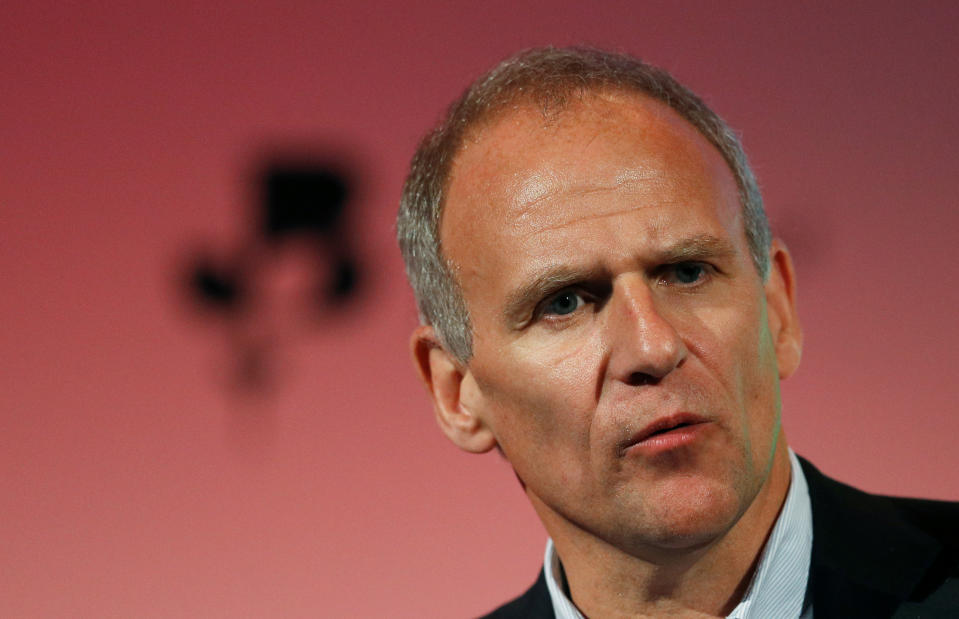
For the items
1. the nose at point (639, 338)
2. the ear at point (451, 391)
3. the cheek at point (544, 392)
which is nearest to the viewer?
the nose at point (639, 338)

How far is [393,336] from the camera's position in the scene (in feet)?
9.46

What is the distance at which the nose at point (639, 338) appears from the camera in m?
1.51

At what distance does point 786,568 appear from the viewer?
1.70m

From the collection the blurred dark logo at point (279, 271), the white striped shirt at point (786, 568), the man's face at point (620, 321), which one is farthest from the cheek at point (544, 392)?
the blurred dark logo at point (279, 271)

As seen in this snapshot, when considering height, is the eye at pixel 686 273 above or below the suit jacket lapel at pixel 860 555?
above

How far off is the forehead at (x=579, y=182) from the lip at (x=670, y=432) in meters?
0.27

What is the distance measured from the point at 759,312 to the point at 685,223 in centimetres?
18

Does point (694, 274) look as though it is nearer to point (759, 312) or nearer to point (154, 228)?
point (759, 312)

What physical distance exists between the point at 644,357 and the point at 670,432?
0.36 ft

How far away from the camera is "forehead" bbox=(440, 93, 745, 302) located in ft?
5.39

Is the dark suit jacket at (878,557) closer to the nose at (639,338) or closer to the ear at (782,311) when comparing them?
the ear at (782,311)

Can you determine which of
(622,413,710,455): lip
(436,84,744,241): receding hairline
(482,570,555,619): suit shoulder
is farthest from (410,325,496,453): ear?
(622,413,710,455): lip

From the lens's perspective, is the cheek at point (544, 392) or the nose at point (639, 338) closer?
the nose at point (639, 338)

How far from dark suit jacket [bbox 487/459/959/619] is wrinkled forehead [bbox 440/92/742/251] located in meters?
0.47
